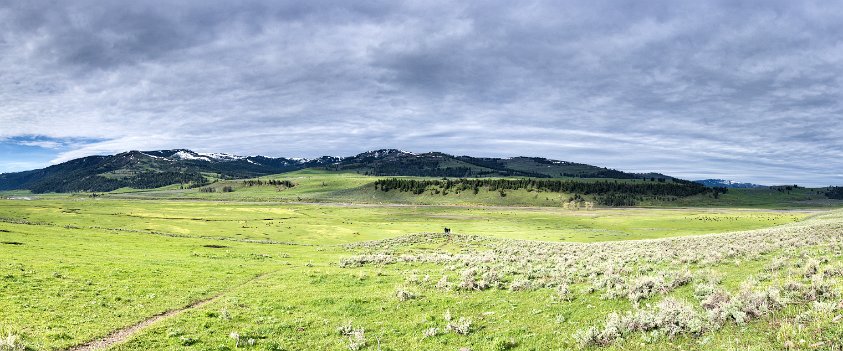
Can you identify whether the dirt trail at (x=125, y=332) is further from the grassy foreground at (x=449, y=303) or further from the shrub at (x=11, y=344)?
the shrub at (x=11, y=344)

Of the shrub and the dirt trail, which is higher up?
the shrub

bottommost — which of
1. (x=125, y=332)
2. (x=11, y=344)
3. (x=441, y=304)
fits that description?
(x=125, y=332)

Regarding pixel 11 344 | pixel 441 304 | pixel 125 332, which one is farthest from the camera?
pixel 441 304

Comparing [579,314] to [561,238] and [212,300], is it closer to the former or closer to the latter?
[212,300]

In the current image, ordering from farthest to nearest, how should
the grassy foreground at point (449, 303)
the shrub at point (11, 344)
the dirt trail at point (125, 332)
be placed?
1. the dirt trail at point (125, 332)
2. the shrub at point (11, 344)
3. the grassy foreground at point (449, 303)

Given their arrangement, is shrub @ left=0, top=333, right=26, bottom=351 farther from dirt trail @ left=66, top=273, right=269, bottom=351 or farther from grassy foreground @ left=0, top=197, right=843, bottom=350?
dirt trail @ left=66, top=273, right=269, bottom=351

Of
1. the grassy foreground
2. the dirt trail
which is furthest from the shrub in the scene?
the dirt trail

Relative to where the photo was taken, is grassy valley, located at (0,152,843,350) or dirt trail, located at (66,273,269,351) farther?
dirt trail, located at (66,273,269,351)

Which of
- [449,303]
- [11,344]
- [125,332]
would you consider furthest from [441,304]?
[11,344]

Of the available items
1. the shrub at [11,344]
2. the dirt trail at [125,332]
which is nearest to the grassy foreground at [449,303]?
the shrub at [11,344]

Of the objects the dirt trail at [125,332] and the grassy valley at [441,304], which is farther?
the dirt trail at [125,332]

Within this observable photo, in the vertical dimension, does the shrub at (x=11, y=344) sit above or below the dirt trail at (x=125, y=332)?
above

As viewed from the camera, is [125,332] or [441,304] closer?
[125,332]

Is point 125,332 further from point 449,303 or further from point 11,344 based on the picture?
point 449,303
